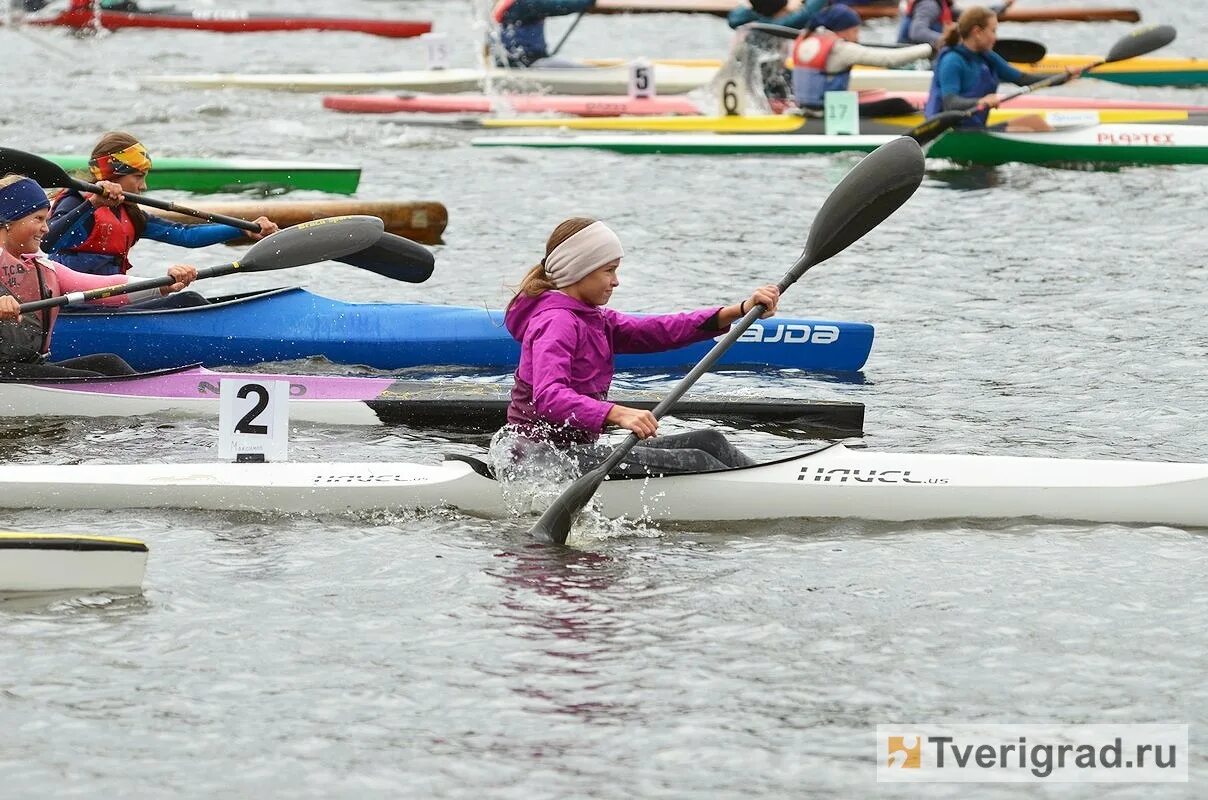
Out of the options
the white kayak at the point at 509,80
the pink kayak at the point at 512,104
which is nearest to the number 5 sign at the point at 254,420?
the pink kayak at the point at 512,104

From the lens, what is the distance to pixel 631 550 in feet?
21.3

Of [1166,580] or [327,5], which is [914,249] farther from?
[327,5]

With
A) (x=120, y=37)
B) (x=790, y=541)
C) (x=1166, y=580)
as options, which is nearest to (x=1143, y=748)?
(x=1166, y=580)

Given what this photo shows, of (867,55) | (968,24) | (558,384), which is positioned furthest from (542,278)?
(867,55)

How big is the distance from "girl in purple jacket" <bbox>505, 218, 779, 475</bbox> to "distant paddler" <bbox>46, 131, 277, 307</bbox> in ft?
10.6

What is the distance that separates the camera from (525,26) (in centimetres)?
1989

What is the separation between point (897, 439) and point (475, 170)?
8.55 meters

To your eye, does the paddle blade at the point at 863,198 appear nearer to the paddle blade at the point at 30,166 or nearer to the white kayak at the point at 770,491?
the white kayak at the point at 770,491

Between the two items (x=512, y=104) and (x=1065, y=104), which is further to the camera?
(x=512, y=104)

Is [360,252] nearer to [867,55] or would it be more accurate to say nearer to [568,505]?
[568,505]

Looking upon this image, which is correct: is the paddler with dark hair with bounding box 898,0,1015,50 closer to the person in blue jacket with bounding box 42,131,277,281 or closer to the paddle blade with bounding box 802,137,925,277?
the person in blue jacket with bounding box 42,131,277,281

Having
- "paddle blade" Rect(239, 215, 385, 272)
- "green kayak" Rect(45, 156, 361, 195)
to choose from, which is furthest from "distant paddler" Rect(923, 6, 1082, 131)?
"paddle blade" Rect(239, 215, 385, 272)

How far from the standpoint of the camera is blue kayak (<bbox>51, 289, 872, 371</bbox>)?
9391mm

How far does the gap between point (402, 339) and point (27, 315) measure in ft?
6.54
